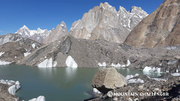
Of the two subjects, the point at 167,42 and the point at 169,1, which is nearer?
the point at 167,42

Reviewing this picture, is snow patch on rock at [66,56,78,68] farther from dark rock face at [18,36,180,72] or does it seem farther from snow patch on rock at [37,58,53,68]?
snow patch on rock at [37,58,53,68]

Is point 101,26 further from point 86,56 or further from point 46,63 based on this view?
point 46,63

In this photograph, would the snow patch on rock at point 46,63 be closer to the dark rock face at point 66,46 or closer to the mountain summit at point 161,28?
the dark rock face at point 66,46

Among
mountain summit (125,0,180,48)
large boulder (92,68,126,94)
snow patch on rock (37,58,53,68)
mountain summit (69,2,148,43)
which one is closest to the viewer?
large boulder (92,68,126,94)

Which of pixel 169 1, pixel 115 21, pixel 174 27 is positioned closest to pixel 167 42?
pixel 174 27

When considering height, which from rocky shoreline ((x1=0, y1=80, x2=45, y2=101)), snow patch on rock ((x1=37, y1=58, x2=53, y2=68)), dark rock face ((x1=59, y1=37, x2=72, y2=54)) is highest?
dark rock face ((x1=59, y1=37, x2=72, y2=54))

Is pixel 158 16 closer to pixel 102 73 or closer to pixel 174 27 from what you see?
pixel 174 27

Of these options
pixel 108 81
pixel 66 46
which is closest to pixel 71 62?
pixel 66 46

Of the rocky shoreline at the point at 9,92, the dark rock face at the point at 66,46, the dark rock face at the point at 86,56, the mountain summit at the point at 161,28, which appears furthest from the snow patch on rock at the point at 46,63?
the mountain summit at the point at 161,28

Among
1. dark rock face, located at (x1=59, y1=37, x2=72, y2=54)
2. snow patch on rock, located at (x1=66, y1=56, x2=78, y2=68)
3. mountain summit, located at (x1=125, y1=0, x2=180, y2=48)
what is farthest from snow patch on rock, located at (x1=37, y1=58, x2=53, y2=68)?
mountain summit, located at (x1=125, y1=0, x2=180, y2=48)
